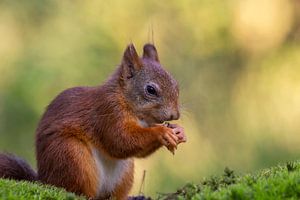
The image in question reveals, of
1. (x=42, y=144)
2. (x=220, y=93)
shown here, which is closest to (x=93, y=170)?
(x=42, y=144)

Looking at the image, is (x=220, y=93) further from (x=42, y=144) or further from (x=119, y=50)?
(x=42, y=144)

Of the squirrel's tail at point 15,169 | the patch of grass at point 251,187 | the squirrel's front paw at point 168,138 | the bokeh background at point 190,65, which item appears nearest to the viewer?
the patch of grass at point 251,187

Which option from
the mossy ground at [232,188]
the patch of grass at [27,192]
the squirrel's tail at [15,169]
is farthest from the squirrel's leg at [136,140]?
the patch of grass at [27,192]

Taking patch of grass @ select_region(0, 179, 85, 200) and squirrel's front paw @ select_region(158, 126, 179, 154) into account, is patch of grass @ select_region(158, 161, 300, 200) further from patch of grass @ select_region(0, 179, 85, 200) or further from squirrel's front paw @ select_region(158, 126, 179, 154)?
squirrel's front paw @ select_region(158, 126, 179, 154)

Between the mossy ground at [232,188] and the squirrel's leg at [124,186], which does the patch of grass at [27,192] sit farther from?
the squirrel's leg at [124,186]

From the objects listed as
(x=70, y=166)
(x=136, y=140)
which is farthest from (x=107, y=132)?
(x=70, y=166)

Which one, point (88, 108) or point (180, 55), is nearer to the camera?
point (88, 108)
